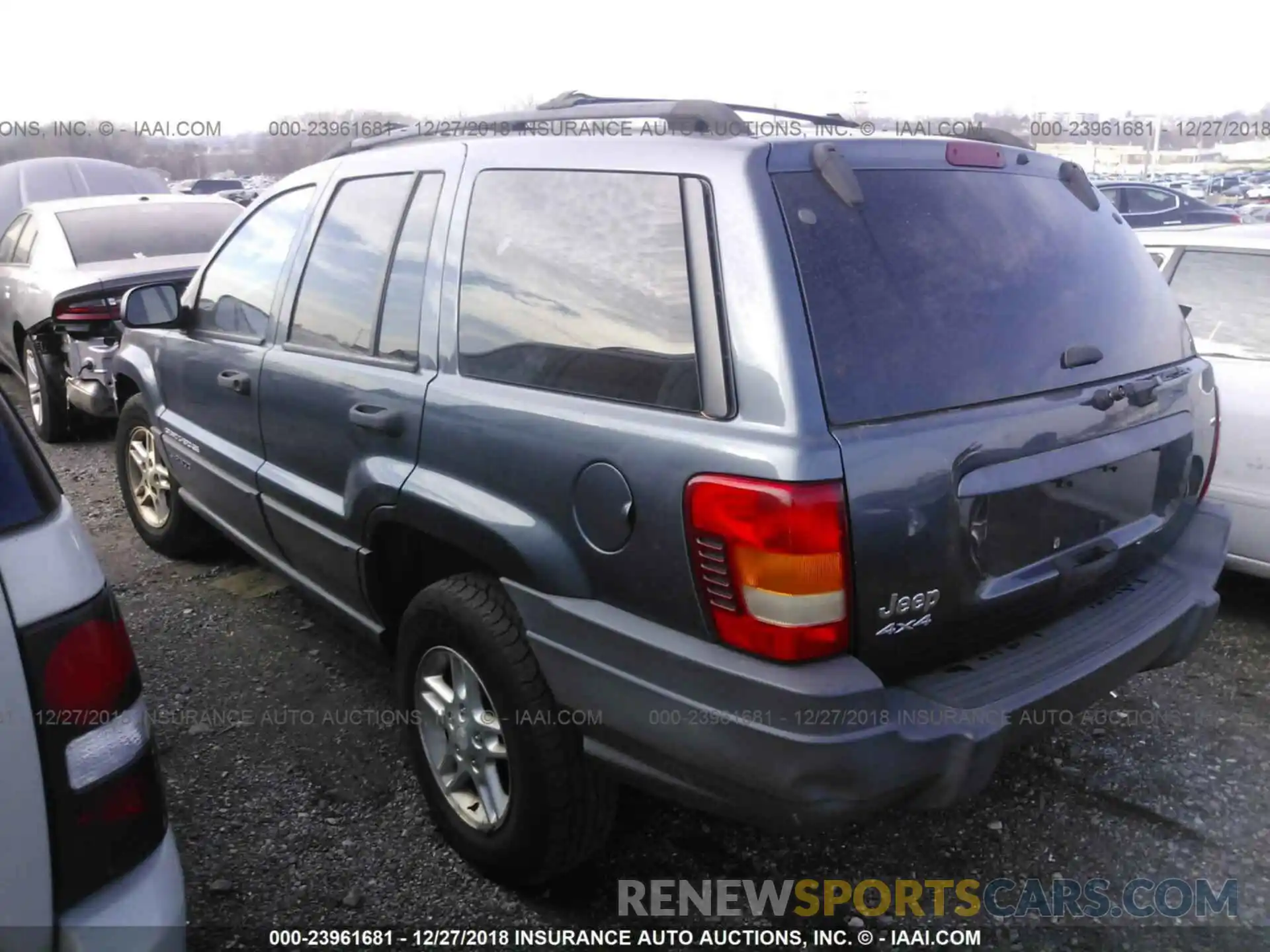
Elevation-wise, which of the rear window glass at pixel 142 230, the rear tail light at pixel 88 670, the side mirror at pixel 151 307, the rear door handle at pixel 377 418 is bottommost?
the rear tail light at pixel 88 670

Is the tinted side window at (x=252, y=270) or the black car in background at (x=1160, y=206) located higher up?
the tinted side window at (x=252, y=270)

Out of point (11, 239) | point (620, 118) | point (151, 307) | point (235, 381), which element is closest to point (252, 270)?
point (235, 381)

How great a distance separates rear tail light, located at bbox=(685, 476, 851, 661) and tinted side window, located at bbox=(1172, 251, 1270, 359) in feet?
9.37

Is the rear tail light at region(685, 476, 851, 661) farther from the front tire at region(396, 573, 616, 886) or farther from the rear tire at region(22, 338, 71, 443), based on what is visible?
the rear tire at region(22, 338, 71, 443)

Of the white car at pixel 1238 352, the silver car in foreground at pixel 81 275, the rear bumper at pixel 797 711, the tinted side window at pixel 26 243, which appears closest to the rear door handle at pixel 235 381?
the rear bumper at pixel 797 711

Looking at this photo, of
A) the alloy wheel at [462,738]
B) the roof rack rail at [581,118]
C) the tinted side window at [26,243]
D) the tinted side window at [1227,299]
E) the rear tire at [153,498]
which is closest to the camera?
the roof rack rail at [581,118]

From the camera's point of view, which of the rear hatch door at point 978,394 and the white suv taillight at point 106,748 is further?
the rear hatch door at point 978,394

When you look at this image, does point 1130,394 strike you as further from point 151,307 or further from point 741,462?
point 151,307

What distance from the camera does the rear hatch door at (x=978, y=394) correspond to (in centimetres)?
191

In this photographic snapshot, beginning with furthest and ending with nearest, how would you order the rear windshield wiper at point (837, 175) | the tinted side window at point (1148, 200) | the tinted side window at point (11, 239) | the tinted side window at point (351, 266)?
1. the tinted side window at point (1148, 200)
2. the tinted side window at point (11, 239)
3. the tinted side window at point (351, 266)
4. the rear windshield wiper at point (837, 175)

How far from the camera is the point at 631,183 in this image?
219 centimetres

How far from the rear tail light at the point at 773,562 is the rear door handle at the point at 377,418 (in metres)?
1.03

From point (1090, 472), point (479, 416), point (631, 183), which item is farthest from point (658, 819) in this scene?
point (631, 183)

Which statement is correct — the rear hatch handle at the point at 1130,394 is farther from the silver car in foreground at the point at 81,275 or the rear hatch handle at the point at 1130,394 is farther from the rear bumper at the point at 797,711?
the silver car in foreground at the point at 81,275
